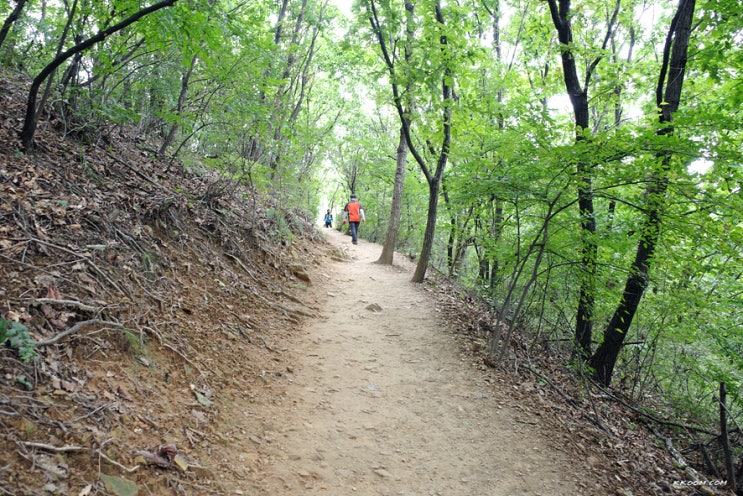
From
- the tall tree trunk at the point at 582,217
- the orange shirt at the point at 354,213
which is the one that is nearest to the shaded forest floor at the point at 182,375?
the tall tree trunk at the point at 582,217

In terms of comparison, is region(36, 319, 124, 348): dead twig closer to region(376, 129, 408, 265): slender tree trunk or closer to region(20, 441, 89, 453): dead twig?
region(20, 441, 89, 453): dead twig

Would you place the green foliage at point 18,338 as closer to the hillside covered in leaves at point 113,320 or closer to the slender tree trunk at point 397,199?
the hillside covered in leaves at point 113,320

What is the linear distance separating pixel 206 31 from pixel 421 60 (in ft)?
18.0

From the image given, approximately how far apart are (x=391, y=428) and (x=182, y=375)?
231cm

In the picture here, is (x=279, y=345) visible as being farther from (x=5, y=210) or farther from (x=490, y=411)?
(x=5, y=210)

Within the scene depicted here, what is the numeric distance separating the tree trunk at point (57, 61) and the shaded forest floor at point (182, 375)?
21 centimetres

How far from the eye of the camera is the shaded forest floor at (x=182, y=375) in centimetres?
252

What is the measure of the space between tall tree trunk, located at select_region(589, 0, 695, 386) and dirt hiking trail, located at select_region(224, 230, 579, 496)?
3.05m

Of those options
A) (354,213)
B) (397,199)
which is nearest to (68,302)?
(397,199)

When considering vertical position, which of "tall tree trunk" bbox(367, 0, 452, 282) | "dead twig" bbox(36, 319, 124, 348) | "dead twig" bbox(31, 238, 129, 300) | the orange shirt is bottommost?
"dead twig" bbox(36, 319, 124, 348)

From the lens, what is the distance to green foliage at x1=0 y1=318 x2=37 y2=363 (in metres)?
2.41

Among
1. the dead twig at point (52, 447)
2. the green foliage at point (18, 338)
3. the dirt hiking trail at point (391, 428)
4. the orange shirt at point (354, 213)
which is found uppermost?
the orange shirt at point (354, 213)

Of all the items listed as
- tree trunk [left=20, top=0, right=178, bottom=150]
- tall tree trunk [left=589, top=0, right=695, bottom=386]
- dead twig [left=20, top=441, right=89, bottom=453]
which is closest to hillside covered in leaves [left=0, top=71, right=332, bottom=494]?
dead twig [left=20, top=441, right=89, bottom=453]

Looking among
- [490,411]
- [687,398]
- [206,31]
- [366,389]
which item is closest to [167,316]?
[366,389]
